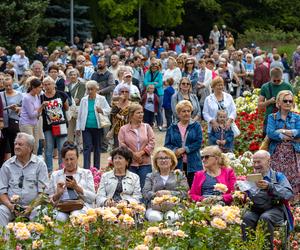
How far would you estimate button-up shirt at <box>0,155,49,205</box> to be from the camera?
11367 millimetres

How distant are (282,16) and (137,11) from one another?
861 centimetres

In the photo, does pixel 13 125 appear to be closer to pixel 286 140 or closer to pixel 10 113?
pixel 10 113

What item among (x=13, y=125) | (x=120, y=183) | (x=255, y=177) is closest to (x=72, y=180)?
(x=120, y=183)

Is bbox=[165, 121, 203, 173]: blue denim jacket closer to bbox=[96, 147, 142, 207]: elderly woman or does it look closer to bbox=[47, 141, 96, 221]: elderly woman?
bbox=[96, 147, 142, 207]: elderly woman

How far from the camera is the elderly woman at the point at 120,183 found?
461 inches

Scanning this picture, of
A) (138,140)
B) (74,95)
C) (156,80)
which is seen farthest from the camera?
(156,80)

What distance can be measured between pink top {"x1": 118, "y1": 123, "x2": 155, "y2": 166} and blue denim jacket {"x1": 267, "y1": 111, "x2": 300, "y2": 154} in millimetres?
1718

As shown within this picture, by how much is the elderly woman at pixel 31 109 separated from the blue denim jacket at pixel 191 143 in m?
2.98

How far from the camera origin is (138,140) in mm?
13742

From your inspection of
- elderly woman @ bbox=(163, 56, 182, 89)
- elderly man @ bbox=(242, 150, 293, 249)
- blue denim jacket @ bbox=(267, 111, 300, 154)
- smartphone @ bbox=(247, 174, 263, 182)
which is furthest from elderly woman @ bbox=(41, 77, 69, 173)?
elderly woman @ bbox=(163, 56, 182, 89)

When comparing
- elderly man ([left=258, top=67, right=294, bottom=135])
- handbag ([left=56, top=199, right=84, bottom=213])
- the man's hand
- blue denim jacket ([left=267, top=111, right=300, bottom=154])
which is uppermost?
elderly man ([left=258, top=67, right=294, bottom=135])

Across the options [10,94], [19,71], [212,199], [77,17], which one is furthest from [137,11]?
[212,199]

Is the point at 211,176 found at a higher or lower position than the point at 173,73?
lower

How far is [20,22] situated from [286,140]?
23825mm
